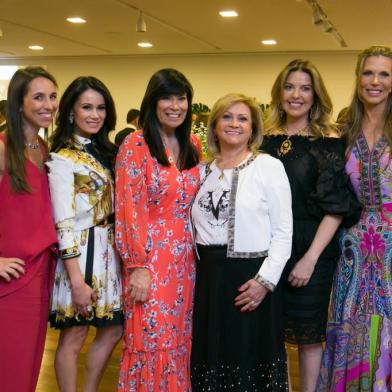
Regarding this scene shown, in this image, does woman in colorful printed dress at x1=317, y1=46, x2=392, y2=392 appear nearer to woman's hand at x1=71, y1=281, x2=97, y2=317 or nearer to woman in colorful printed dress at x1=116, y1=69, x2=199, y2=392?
woman in colorful printed dress at x1=116, y1=69, x2=199, y2=392

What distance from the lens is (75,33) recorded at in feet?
30.0

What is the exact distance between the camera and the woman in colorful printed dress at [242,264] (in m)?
2.43

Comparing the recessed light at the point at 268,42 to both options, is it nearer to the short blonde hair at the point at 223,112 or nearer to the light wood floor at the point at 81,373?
the light wood floor at the point at 81,373

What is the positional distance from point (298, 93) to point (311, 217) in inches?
22.0

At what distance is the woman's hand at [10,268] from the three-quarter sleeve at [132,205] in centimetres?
40

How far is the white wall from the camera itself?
34.3ft

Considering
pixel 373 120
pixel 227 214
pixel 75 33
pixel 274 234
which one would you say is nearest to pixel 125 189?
pixel 227 214

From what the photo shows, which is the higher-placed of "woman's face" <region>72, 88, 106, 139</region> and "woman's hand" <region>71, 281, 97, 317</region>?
"woman's face" <region>72, 88, 106, 139</region>

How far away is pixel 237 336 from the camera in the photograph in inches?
97.1

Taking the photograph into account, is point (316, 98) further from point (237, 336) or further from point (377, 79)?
point (237, 336)

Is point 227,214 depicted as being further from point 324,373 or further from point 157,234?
point 324,373

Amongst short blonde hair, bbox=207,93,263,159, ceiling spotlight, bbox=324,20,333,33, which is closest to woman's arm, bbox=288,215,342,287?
short blonde hair, bbox=207,93,263,159

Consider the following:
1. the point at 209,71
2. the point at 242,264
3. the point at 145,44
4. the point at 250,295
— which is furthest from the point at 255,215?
the point at 209,71

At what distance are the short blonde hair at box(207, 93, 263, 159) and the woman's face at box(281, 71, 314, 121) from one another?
7.7 inches
